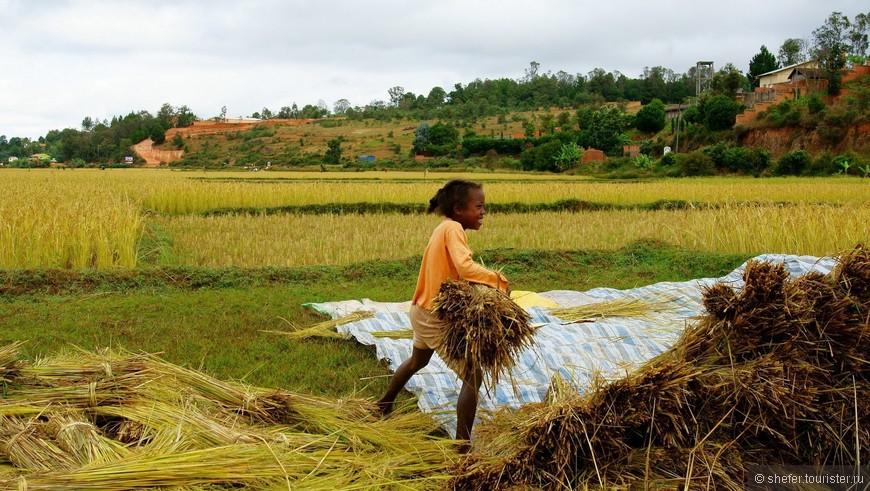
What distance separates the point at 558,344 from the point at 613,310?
1.13m

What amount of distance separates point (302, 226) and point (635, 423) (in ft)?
33.5

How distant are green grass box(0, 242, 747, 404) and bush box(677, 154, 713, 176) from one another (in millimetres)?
23097

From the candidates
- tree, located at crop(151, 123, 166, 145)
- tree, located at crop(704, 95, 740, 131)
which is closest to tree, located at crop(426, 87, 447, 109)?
tree, located at crop(151, 123, 166, 145)

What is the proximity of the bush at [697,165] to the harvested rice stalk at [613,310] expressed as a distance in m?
27.0

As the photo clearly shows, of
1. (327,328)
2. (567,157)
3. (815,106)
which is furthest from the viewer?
(567,157)

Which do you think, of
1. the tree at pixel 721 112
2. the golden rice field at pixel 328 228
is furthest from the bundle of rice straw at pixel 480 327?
the tree at pixel 721 112

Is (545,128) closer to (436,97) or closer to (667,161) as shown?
(667,161)

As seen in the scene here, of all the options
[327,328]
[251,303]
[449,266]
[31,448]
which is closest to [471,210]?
[449,266]

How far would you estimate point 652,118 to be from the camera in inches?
1871

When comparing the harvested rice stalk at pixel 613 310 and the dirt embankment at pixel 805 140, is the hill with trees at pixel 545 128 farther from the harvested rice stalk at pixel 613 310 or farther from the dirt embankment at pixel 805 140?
the harvested rice stalk at pixel 613 310

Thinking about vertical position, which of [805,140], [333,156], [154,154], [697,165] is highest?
[154,154]

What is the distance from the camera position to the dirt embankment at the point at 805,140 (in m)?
32.0

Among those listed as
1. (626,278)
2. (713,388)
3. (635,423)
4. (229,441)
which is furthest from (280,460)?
(626,278)

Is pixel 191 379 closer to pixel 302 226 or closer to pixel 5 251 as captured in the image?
pixel 5 251
